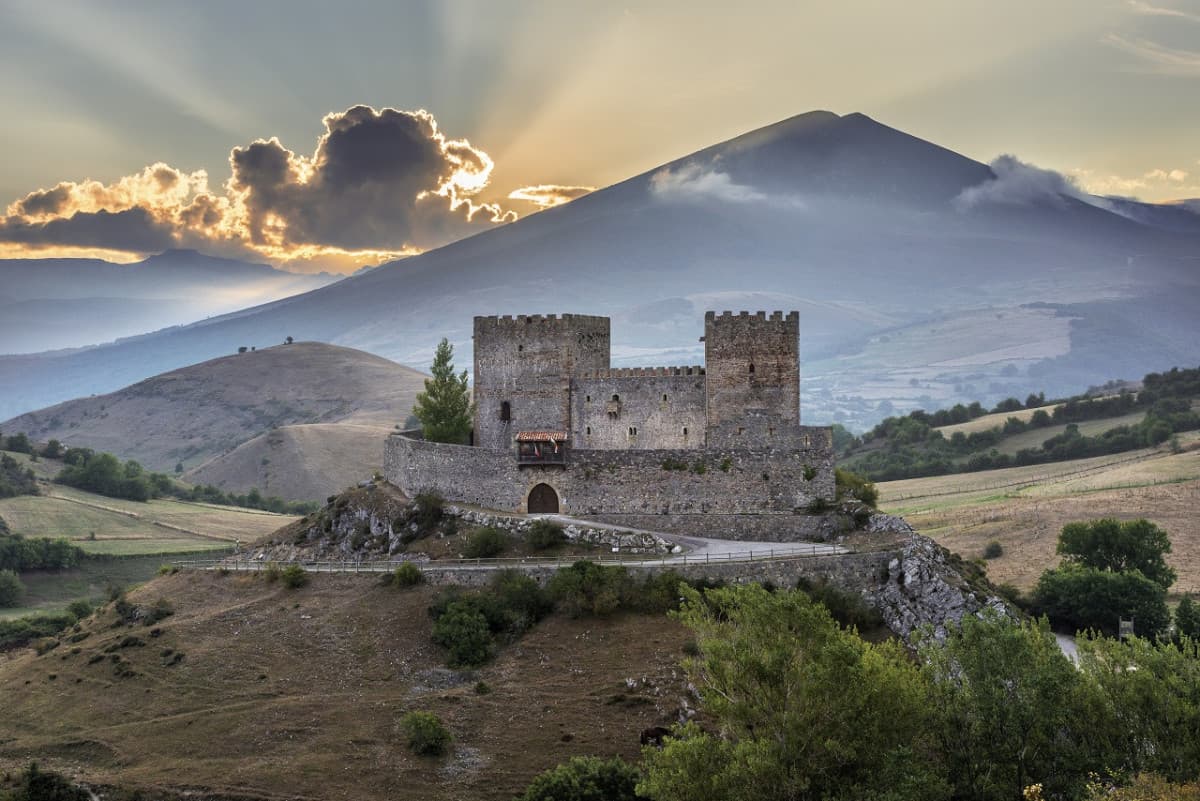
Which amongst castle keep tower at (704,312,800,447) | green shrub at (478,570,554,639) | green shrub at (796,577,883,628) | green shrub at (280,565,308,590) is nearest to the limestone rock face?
green shrub at (796,577,883,628)

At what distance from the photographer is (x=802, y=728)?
1185 inches

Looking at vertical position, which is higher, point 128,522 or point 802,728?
point 802,728

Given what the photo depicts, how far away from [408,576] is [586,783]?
16.3 m

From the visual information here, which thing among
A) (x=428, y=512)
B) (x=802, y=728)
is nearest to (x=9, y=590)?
(x=428, y=512)

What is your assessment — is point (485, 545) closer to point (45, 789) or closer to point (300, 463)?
point (45, 789)

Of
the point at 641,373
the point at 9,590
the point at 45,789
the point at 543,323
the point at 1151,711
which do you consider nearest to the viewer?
the point at 1151,711

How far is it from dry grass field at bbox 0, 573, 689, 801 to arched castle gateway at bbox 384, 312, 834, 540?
8.79m

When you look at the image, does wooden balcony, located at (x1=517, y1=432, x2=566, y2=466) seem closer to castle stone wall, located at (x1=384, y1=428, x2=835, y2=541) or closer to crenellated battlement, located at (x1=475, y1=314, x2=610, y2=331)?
castle stone wall, located at (x1=384, y1=428, x2=835, y2=541)

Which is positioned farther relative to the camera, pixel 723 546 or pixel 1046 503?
pixel 1046 503

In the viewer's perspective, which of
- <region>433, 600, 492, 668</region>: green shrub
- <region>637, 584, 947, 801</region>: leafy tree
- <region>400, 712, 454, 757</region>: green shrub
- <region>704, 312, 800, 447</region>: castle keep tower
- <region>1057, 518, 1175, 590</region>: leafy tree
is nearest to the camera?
<region>637, 584, 947, 801</region>: leafy tree

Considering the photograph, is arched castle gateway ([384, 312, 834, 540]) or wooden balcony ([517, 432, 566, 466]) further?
wooden balcony ([517, 432, 566, 466])

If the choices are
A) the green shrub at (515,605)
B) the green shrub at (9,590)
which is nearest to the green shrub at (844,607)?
the green shrub at (515,605)

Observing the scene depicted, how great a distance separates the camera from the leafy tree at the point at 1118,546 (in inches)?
2584

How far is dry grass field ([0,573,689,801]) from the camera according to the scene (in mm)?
38719
